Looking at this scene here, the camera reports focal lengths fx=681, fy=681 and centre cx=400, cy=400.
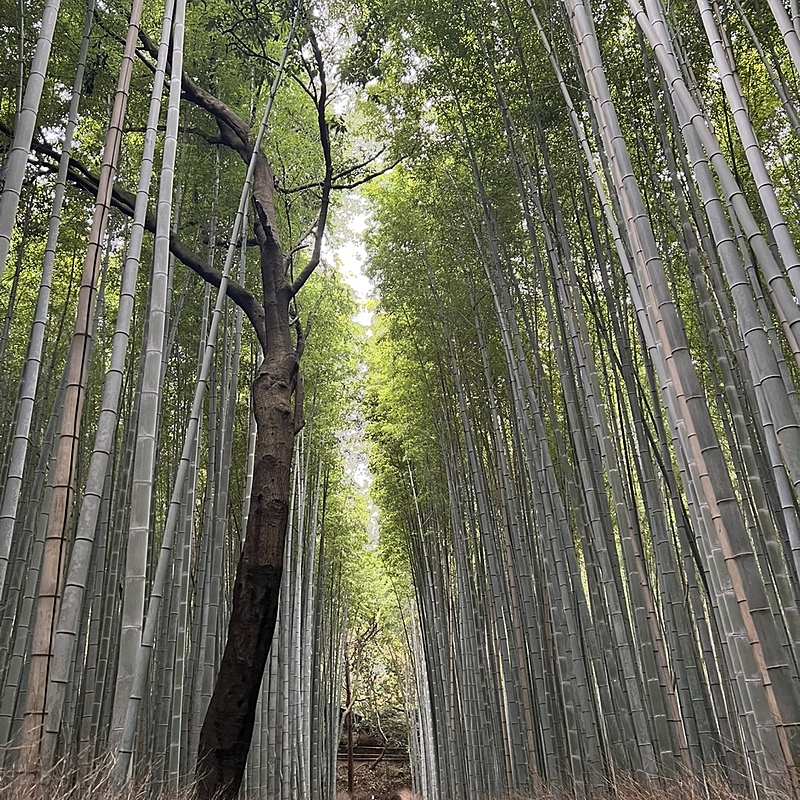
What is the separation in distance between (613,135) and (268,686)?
3644 millimetres

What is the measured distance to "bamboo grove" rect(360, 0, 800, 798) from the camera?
6.00 ft

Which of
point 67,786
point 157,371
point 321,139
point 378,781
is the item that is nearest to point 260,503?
point 157,371

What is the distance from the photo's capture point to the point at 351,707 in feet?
40.3

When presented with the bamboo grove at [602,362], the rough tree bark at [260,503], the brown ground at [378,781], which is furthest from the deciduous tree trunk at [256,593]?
the brown ground at [378,781]

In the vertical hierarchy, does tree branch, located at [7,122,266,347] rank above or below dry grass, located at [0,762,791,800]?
above

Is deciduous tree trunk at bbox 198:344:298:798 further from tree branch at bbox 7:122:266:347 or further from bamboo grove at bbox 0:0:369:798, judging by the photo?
tree branch at bbox 7:122:266:347

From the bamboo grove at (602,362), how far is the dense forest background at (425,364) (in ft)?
0.07

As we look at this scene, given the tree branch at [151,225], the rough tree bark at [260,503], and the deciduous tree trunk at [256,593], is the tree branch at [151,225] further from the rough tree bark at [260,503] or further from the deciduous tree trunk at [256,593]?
the deciduous tree trunk at [256,593]

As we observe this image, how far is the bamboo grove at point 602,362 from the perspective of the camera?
1.83m

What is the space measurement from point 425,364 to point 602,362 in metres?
2.13

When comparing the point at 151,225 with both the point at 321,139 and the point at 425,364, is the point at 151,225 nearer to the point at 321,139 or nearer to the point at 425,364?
the point at 321,139

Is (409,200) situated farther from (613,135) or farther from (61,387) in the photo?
(613,135)

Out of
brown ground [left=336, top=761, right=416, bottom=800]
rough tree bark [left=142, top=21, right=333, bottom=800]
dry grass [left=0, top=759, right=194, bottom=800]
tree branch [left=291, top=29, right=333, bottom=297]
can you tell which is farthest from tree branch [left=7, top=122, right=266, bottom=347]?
brown ground [left=336, top=761, right=416, bottom=800]

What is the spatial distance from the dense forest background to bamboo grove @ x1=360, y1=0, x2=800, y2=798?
2 centimetres
